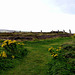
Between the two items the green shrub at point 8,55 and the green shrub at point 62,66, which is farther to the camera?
the green shrub at point 8,55

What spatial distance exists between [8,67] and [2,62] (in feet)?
2.06

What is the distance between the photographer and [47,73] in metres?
5.37

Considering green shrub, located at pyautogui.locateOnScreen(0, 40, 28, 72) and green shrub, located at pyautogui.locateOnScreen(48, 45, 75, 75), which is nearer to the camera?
green shrub, located at pyautogui.locateOnScreen(48, 45, 75, 75)

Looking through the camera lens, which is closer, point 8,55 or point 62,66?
point 62,66

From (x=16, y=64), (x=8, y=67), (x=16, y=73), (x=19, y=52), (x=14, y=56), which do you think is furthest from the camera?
(x=19, y=52)

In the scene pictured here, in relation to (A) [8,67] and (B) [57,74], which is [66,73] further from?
(A) [8,67]

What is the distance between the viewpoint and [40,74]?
5.29 m

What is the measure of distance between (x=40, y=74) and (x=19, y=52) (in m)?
4.08

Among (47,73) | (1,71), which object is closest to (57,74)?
(47,73)

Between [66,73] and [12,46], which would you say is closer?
[66,73]

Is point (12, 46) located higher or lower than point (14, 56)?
higher

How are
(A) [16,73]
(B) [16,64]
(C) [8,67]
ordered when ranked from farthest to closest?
(B) [16,64] → (C) [8,67] → (A) [16,73]

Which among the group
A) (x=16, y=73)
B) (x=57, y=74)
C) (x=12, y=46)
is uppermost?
(x=12, y=46)

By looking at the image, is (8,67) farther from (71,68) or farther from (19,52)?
(71,68)
